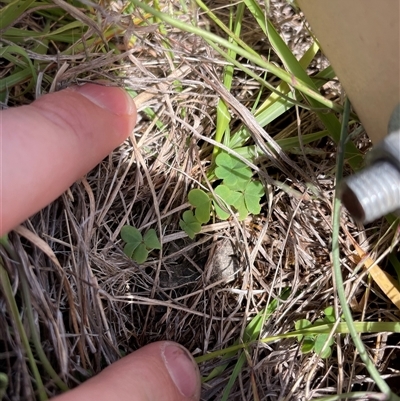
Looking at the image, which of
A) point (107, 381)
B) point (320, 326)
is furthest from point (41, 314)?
point (320, 326)

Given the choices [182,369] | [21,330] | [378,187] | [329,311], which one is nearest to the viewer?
[378,187]

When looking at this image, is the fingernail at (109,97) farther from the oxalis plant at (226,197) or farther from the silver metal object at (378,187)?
the silver metal object at (378,187)

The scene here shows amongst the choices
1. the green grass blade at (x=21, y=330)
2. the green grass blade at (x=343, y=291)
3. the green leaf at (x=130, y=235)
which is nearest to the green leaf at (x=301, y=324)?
the green grass blade at (x=343, y=291)

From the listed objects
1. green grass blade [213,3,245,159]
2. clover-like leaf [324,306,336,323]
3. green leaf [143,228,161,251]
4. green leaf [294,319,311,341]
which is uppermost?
green grass blade [213,3,245,159]

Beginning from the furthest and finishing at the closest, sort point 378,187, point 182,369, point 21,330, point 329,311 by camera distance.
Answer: point 329,311 < point 182,369 < point 21,330 < point 378,187

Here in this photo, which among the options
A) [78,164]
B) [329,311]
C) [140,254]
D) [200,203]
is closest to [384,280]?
[329,311]

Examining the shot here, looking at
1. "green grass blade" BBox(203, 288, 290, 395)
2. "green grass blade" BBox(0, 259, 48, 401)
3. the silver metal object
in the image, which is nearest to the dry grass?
"green grass blade" BBox(203, 288, 290, 395)

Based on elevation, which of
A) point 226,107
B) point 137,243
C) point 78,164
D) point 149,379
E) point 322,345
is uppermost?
point 78,164

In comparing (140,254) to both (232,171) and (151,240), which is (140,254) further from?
(232,171)

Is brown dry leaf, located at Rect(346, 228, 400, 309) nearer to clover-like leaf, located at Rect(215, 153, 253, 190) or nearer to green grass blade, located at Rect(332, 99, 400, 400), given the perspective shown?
green grass blade, located at Rect(332, 99, 400, 400)
